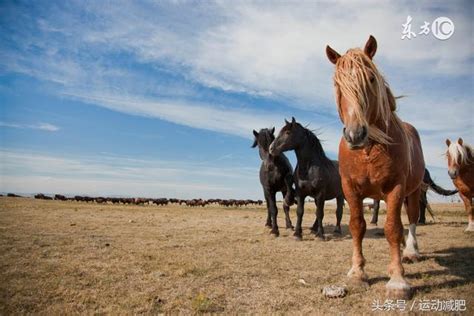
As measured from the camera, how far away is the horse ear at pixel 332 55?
15.8ft

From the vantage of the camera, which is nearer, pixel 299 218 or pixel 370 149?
pixel 370 149

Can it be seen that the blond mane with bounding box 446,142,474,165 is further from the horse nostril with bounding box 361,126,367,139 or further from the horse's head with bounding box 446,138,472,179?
the horse nostril with bounding box 361,126,367,139

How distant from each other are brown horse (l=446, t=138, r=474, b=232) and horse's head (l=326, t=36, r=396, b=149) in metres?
8.49

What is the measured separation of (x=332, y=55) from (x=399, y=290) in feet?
11.1

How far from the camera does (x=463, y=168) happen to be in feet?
38.2

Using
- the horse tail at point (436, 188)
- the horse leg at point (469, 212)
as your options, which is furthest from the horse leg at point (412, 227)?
the horse tail at point (436, 188)

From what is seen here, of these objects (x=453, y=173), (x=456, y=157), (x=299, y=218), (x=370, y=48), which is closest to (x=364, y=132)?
(x=370, y=48)

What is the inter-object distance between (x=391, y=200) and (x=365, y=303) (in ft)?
4.80

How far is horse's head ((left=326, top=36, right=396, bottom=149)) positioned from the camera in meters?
3.97

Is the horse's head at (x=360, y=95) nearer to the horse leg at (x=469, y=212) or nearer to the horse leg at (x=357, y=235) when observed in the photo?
the horse leg at (x=357, y=235)

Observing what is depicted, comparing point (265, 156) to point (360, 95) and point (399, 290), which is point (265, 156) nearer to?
point (360, 95)

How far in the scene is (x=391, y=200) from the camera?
4.63m

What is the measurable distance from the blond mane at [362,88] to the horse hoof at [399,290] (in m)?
1.90

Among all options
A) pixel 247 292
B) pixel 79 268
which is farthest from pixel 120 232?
pixel 247 292
